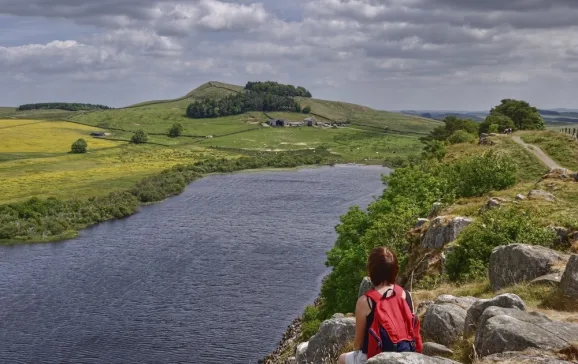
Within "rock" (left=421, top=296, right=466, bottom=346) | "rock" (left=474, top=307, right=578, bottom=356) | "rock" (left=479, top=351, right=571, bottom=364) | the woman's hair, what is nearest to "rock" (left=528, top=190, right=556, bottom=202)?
"rock" (left=421, top=296, right=466, bottom=346)

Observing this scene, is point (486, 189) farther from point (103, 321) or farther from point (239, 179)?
point (239, 179)

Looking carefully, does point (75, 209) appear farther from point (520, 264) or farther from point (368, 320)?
point (368, 320)

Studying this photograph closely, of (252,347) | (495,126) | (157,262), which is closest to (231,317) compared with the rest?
(252,347)

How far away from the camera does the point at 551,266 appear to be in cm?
1736

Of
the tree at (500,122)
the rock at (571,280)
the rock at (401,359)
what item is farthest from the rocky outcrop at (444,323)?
the tree at (500,122)

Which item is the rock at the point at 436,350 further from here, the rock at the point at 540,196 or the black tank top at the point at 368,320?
the rock at the point at 540,196

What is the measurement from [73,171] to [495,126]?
101357 millimetres

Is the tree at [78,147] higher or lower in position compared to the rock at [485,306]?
lower

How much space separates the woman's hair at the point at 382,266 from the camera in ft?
31.3

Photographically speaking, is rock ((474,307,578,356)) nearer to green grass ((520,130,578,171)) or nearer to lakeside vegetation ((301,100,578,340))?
lakeside vegetation ((301,100,578,340))

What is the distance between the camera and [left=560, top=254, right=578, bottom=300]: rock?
→ 14664 millimetres

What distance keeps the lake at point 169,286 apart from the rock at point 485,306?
33862 mm

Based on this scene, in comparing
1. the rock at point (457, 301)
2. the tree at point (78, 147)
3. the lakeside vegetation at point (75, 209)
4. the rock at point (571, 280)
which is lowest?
the lakeside vegetation at point (75, 209)

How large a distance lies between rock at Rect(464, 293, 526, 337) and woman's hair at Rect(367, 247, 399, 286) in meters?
4.69
